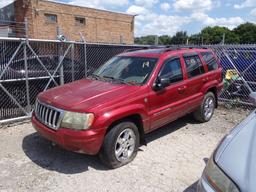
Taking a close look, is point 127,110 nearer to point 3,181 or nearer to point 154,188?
point 154,188

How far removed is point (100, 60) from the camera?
28.5 feet

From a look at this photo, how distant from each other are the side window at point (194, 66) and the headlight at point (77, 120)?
9.17ft

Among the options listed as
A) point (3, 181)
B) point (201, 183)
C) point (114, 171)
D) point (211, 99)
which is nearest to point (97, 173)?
point (114, 171)

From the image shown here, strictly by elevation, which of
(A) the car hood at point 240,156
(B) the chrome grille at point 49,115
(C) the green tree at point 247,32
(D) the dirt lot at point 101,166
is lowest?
(D) the dirt lot at point 101,166

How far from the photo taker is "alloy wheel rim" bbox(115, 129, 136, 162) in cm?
434

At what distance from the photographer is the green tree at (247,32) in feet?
194

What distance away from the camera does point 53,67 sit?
289 inches

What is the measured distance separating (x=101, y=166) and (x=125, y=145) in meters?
0.52

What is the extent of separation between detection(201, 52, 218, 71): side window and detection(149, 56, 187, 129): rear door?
1.28 m

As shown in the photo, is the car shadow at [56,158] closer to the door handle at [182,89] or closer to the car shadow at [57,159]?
the car shadow at [57,159]

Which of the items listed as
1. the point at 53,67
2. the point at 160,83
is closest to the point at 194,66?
the point at 160,83

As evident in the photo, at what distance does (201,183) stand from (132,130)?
2170 millimetres

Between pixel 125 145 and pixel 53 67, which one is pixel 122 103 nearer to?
pixel 125 145

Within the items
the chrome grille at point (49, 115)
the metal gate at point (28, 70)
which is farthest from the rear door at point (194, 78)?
the metal gate at point (28, 70)
